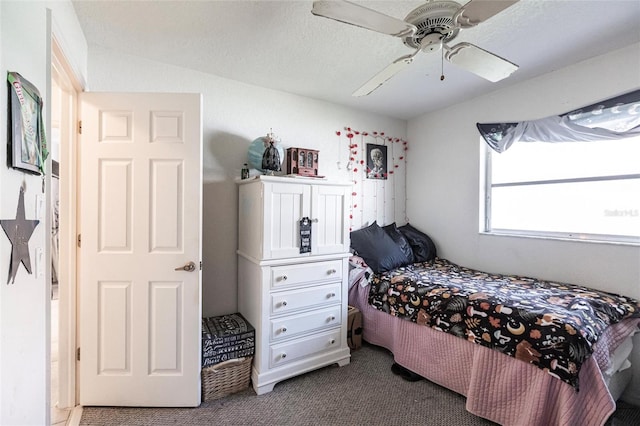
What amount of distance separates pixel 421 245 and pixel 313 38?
235 centimetres

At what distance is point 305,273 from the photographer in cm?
229

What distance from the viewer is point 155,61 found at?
228 centimetres

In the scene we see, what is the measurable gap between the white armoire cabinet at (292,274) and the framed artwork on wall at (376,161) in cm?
106

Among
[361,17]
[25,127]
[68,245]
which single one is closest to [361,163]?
[361,17]

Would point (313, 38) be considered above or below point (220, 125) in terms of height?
above

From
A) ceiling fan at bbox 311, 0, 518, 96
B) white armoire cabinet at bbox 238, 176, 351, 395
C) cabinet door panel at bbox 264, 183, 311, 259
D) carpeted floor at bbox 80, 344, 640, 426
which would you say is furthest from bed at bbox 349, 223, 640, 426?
ceiling fan at bbox 311, 0, 518, 96

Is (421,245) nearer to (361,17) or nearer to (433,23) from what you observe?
(433,23)

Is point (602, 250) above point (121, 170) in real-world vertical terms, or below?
below

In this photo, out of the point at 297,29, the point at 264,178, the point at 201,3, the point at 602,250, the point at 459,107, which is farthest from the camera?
the point at 459,107

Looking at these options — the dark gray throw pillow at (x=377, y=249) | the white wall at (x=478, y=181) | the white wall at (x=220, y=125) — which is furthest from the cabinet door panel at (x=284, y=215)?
the white wall at (x=478, y=181)

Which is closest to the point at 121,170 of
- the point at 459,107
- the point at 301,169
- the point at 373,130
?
the point at 301,169

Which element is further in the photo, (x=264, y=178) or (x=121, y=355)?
(x=264, y=178)

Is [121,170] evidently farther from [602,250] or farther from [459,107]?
[602,250]

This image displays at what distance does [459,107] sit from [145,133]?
2.97 m
